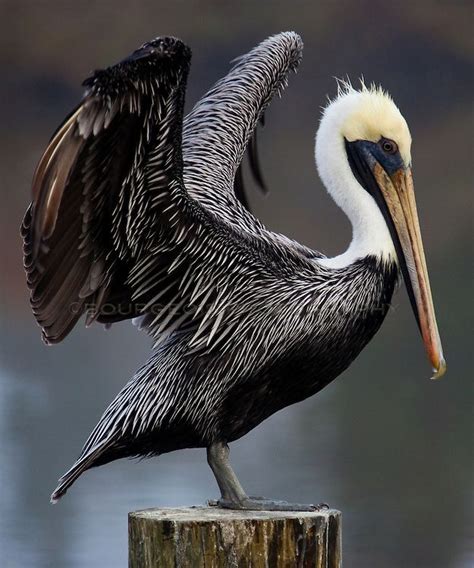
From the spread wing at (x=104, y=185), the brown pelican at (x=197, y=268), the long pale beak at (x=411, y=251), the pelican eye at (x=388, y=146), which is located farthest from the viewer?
the pelican eye at (x=388, y=146)

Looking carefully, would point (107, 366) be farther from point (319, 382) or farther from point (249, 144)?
point (319, 382)

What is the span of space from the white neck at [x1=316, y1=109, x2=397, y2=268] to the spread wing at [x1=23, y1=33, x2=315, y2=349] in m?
0.14

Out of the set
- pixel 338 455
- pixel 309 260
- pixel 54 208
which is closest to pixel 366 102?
pixel 309 260

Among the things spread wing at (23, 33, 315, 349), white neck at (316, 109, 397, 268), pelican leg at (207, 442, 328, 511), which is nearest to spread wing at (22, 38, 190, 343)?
spread wing at (23, 33, 315, 349)

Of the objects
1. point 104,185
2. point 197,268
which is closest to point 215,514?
point 197,268

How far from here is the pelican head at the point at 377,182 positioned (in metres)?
4.02

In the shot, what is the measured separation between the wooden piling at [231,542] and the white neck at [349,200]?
79 cm

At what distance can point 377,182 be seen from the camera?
412 cm

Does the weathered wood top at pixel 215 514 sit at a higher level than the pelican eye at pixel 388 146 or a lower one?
lower

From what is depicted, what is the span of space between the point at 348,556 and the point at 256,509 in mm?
3810

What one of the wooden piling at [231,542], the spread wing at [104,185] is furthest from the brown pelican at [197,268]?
the wooden piling at [231,542]

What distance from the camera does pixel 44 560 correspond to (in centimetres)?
750

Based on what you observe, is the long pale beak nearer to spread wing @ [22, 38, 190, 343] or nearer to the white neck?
the white neck

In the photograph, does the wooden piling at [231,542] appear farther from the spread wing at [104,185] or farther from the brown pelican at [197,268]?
the spread wing at [104,185]
